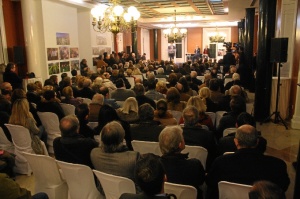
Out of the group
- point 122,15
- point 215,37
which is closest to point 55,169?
point 122,15

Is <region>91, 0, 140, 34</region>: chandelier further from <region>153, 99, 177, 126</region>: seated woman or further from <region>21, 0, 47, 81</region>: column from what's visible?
<region>153, 99, 177, 126</region>: seated woman

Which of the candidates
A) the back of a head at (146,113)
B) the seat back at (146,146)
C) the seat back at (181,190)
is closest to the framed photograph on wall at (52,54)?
the back of a head at (146,113)

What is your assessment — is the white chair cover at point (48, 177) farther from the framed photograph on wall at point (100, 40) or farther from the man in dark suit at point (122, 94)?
the framed photograph on wall at point (100, 40)

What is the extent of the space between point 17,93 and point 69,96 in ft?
3.35

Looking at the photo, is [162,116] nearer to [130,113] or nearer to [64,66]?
[130,113]

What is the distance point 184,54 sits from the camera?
27.5 m

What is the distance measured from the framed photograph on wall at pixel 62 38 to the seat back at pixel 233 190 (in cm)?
917

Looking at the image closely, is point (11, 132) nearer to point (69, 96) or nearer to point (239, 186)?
point (69, 96)

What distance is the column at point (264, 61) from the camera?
6.58m

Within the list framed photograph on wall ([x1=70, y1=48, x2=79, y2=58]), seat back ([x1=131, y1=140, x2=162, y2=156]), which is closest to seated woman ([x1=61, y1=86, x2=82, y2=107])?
seat back ([x1=131, y1=140, x2=162, y2=156])

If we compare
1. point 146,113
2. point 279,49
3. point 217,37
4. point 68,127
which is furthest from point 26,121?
point 217,37

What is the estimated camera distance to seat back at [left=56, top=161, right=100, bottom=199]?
2.56 metres

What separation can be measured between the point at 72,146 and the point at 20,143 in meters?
1.54

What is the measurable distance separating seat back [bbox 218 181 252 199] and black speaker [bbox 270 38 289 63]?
452 centimetres
